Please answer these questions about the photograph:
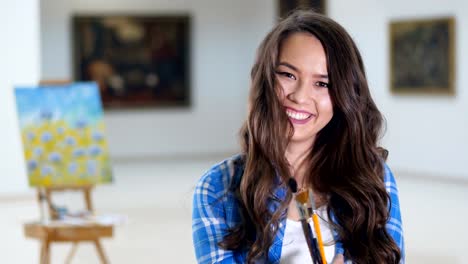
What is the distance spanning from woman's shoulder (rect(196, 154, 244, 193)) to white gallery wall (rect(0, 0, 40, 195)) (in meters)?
A: 13.6

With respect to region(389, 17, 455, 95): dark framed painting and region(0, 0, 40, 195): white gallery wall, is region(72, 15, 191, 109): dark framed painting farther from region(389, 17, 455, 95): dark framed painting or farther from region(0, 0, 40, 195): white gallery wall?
region(389, 17, 455, 95): dark framed painting

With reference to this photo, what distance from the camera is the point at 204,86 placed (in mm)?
23891

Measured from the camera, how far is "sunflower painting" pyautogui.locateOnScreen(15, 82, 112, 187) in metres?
8.84

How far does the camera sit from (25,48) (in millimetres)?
15828

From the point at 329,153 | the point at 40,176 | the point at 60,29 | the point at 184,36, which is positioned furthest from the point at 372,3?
the point at 329,153

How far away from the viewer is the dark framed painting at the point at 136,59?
22.8 meters

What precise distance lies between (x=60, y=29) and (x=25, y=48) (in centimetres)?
661

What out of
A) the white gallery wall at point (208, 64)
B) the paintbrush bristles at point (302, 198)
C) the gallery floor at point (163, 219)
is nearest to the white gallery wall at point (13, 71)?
the gallery floor at point (163, 219)

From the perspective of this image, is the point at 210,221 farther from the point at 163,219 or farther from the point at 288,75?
the point at 163,219

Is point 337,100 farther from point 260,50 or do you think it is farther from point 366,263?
point 366,263

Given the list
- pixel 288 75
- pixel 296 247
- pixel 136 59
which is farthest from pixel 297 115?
pixel 136 59

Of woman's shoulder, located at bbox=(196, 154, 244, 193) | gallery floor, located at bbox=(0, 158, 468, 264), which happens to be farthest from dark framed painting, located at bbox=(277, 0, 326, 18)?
woman's shoulder, located at bbox=(196, 154, 244, 193)

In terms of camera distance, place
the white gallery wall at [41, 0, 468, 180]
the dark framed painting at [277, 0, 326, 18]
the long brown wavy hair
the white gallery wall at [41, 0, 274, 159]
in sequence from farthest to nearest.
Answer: the white gallery wall at [41, 0, 274, 159] < the dark framed painting at [277, 0, 326, 18] < the white gallery wall at [41, 0, 468, 180] < the long brown wavy hair

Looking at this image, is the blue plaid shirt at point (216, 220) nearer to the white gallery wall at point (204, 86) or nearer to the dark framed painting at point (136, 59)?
the dark framed painting at point (136, 59)
